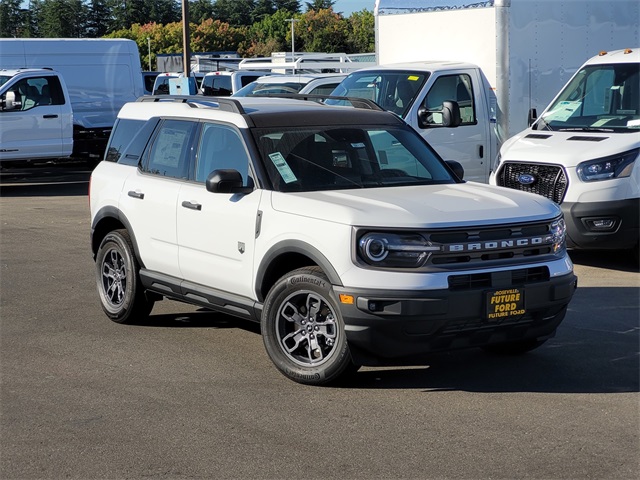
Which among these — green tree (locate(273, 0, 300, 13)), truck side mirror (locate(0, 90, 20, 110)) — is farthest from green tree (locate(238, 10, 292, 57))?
truck side mirror (locate(0, 90, 20, 110))

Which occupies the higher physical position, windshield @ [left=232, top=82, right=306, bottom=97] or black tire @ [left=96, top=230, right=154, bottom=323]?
windshield @ [left=232, top=82, right=306, bottom=97]

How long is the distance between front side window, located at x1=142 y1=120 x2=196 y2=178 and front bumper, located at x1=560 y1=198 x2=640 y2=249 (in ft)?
14.5

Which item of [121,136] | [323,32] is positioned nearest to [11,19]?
[323,32]

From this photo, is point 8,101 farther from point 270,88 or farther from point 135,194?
point 135,194

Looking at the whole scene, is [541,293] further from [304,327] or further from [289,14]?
[289,14]

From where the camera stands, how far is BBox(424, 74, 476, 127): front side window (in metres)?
13.4

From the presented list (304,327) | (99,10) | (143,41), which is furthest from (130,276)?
(99,10)

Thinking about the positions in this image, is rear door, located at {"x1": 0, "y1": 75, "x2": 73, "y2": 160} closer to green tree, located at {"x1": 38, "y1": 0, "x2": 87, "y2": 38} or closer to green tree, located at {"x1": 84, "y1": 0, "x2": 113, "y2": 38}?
green tree, located at {"x1": 38, "y1": 0, "x2": 87, "y2": 38}

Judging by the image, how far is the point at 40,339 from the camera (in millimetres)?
7922

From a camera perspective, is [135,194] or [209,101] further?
[135,194]

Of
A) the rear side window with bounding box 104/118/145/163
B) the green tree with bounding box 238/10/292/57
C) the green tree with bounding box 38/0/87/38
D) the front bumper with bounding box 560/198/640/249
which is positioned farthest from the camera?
the green tree with bounding box 238/10/292/57

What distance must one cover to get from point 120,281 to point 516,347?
326cm

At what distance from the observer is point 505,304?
6281mm

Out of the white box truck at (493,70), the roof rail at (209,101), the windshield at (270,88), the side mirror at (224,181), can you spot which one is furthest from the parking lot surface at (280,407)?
→ the windshield at (270,88)
